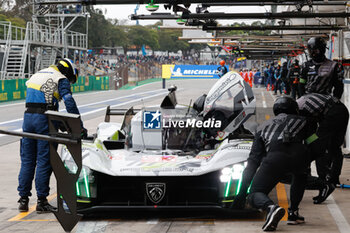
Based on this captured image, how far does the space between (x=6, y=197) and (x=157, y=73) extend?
72.8 m

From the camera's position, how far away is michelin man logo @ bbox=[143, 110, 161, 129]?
27.6 ft

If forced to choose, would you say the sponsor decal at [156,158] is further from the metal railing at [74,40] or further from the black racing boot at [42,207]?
the metal railing at [74,40]

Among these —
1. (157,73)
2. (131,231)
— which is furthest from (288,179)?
(157,73)

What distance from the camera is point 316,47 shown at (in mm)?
8312

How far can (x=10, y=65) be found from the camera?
1644 inches

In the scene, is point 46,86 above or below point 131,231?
above

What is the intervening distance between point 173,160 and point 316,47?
8.35ft

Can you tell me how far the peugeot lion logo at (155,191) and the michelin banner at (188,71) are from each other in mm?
49918

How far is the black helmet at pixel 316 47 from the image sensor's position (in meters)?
8.25

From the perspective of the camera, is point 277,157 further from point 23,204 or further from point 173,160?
point 23,204

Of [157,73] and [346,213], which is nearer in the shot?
[346,213]

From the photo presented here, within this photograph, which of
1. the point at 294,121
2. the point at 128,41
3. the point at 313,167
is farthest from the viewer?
the point at 128,41

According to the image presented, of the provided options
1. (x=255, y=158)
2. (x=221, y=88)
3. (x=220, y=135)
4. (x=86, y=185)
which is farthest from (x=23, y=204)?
(x=221, y=88)

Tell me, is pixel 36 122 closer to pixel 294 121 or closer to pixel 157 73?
pixel 294 121
